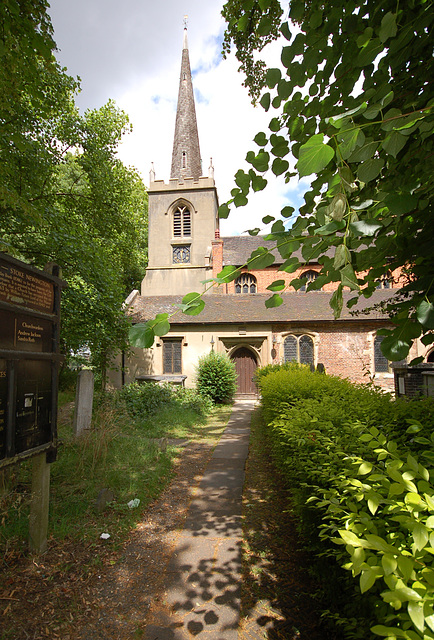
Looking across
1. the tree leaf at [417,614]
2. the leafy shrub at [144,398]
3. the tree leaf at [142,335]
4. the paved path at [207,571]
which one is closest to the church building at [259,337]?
the leafy shrub at [144,398]

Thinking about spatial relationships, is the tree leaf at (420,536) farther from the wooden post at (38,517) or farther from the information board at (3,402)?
the wooden post at (38,517)

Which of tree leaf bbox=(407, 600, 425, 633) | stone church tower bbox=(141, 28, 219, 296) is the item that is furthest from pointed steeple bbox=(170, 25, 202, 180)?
tree leaf bbox=(407, 600, 425, 633)

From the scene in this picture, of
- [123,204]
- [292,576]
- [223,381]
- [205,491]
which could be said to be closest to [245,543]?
[292,576]

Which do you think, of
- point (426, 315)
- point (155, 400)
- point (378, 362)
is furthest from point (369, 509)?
point (378, 362)

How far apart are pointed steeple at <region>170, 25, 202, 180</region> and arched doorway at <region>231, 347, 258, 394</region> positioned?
16463 mm

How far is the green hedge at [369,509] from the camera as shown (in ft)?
3.37

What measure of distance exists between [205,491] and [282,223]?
15.9ft

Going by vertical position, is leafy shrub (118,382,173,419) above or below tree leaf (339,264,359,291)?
below

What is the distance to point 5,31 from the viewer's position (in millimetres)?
4227

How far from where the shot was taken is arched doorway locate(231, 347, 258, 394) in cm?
1822

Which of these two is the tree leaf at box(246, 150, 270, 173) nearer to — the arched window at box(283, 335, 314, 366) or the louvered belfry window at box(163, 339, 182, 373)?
the arched window at box(283, 335, 314, 366)

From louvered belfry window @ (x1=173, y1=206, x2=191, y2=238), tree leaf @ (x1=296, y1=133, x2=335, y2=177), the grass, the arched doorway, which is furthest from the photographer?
louvered belfry window @ (x1=173, y1=206, x2=191, y2=238)

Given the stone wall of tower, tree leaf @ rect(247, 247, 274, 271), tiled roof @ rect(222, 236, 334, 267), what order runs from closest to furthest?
tree leaf @ rect(247, 247, 274, 271) → tiled roof @ rect(222, 236, 334, 267) → the stone wall of tower

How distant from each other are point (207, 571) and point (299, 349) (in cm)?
1442
